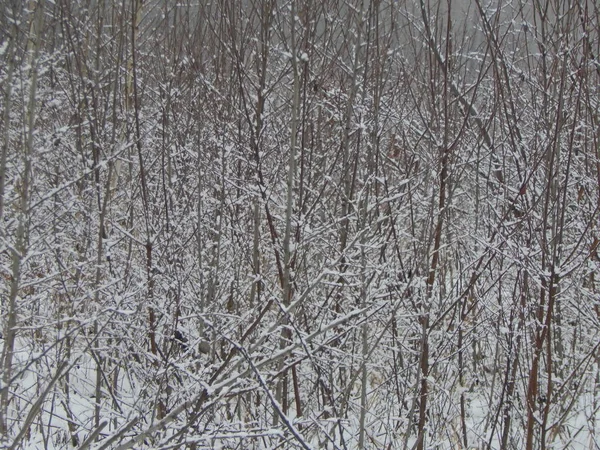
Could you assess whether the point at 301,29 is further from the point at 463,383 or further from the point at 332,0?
the point at 463,383

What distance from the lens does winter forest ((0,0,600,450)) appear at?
2.92m

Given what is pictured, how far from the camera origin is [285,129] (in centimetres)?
432

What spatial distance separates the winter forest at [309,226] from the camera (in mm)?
2924

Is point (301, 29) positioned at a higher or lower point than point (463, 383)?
higher

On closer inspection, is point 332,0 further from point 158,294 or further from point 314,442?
point 314,442

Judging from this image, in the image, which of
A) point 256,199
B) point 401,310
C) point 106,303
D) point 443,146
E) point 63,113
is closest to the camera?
point 106,303

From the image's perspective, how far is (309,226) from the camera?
4125mm

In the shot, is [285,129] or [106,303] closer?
[106,303]

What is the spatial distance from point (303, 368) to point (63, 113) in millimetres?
2801

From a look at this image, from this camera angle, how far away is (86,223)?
3906 mm

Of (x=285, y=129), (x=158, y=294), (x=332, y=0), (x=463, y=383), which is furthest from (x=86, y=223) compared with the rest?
(x=463, y=383)

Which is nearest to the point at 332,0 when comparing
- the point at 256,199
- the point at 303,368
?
the point at 256,199

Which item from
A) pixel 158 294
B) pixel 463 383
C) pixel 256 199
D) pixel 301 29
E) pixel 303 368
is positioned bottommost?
pixel 463 383

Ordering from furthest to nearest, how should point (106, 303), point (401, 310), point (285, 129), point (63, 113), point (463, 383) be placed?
point (463, 383) < point (63, 113) < point (285, 129) < point (401, 310) < point (106, 303)
